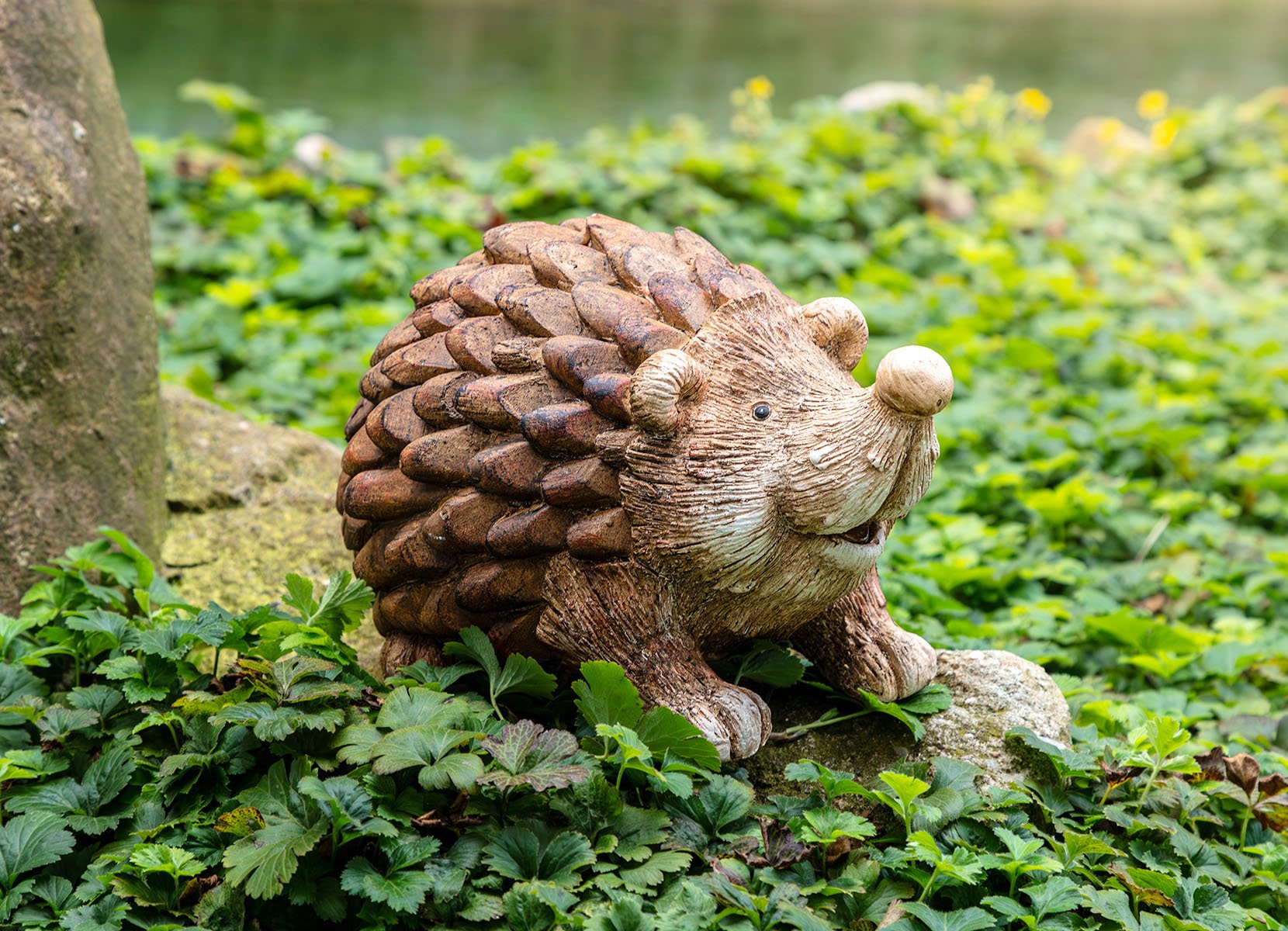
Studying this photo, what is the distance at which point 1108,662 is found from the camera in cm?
314

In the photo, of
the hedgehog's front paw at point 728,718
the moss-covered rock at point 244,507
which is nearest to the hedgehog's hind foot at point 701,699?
the hedgehog's front paw at point 728,718

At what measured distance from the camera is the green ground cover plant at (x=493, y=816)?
1.91m

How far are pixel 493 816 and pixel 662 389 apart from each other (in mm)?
715

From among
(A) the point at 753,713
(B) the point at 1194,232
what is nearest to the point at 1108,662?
(A) the point at 753,713

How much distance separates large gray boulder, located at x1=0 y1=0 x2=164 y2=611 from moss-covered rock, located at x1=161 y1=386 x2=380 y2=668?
122 mm

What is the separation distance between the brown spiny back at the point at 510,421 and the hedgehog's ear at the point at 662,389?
0.06m

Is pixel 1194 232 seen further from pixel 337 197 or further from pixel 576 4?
pixel 576 4

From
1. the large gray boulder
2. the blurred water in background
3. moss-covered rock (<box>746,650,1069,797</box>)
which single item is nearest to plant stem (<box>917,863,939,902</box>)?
moss-covered rock (<box>746,650,1069,797</box>)

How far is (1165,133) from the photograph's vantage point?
7699 mm

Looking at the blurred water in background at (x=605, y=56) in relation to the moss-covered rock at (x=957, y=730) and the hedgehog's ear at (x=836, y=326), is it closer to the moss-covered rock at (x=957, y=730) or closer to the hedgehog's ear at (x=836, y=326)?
the hedgehog's ear at (x=836, y=326)

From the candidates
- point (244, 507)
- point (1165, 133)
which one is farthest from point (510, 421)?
point (1165, 133)

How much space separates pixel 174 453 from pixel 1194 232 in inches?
208

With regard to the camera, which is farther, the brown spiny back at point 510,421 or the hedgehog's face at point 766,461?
the brown spiny back at point 510,421

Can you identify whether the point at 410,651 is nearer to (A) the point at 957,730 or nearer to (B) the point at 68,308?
(A) the point at 957,730
